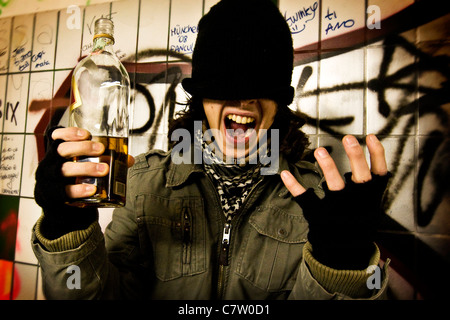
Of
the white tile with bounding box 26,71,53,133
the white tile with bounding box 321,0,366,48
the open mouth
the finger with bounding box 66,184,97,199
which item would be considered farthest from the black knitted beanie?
the white tile with bounding box 26,71,53,133

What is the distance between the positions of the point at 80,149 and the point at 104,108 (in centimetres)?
36

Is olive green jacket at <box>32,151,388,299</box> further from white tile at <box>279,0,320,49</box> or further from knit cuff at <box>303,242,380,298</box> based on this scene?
white tile at <box>279,0,320,49</box>

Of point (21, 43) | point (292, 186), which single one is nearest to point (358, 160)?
point (292, 186)

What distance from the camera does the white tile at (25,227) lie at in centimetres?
170

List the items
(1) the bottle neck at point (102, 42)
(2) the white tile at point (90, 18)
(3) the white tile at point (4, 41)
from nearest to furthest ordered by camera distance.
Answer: (1) the bottle neck at point (102, 42)
(2) the white tile at point (90, 18)
(3) the white tile at point (4, 41)

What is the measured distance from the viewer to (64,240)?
63cm

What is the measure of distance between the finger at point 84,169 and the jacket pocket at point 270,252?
0.54 metres

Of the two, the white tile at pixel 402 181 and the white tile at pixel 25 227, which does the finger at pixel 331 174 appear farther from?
the white tile at pixel 25 227

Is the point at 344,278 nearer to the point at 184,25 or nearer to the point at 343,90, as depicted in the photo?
the point at 343,90

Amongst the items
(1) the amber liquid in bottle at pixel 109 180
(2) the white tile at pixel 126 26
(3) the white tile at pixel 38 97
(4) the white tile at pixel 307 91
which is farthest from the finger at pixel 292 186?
(3) the white tile at pixel 38 97

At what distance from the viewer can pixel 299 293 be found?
70 centimetres

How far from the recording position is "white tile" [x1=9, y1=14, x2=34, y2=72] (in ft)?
5.78

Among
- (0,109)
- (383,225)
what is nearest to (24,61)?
(0,109)

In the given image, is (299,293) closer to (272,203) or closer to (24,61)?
(272,203)
